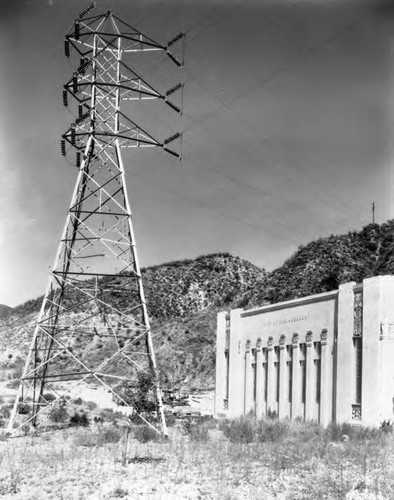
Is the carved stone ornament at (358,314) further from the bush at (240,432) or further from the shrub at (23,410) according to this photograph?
the shrub at (23,410)

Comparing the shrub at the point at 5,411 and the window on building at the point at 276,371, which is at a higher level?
the window on building at the point at 276,371

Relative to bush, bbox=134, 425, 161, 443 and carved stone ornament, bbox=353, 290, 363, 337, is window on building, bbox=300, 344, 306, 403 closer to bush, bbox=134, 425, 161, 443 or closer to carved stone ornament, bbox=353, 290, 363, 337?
carved stone ornament, bbox=353, 290, 363, 337

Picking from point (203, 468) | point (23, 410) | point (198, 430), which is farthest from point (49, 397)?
point (203, 468)

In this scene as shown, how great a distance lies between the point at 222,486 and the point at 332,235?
69082 millimetres

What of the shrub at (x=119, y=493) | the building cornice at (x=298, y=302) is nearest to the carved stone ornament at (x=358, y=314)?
the building cornice at (x=298, y=302)

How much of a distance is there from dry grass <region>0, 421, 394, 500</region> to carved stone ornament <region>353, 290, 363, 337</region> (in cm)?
408

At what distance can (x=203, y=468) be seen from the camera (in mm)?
19922

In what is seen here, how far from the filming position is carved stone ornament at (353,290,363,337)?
27.9m

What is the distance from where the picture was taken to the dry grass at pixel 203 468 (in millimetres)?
17156

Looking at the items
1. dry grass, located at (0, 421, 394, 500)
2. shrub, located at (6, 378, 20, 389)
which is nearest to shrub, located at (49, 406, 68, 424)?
dry grass, located at (0, 421, 394, 500)

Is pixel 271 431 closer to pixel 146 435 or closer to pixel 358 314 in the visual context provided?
pixel 146 435

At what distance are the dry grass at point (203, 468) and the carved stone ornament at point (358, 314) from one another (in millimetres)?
4081

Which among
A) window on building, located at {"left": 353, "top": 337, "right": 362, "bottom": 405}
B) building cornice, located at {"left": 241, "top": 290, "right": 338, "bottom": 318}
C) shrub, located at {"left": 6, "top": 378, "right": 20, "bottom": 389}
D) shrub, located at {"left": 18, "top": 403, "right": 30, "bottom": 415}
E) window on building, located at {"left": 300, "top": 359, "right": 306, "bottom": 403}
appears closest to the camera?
window on building, located at {"left": 353, "top": 337, "right": 362, "bottom": 405}

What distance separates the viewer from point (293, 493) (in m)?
17.1
